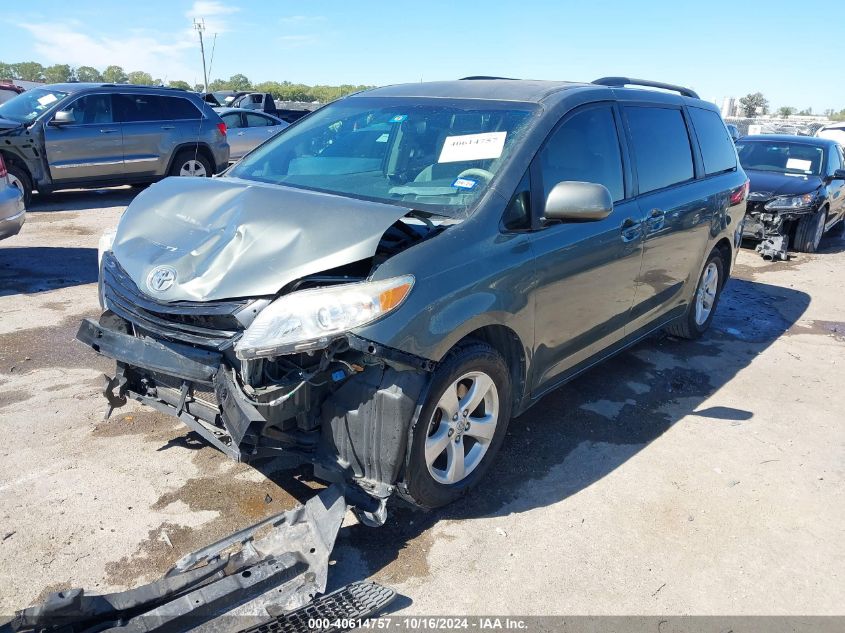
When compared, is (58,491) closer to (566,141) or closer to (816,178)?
(566,141)

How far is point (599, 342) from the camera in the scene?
4.23m

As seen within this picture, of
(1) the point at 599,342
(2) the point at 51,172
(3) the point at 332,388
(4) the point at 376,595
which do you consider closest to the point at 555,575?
(4) the point at 376,595

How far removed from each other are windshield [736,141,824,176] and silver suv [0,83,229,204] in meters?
9.04

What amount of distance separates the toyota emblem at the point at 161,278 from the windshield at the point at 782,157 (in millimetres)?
10179

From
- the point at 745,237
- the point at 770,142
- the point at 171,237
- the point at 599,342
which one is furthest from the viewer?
the point at 770,142

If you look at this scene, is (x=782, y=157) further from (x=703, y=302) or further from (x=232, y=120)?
(x=232, y=120)

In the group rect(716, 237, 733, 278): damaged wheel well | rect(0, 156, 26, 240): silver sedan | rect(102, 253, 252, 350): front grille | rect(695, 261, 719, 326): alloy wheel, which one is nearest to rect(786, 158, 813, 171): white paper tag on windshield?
rect(716, 237, 733, 278): damaged wheel well

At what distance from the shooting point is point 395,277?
9.29 feet

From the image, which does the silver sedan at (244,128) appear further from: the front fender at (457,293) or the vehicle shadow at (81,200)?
the front fender at (457,293)

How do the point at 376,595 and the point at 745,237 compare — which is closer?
the point at 376,595

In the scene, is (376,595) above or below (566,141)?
below

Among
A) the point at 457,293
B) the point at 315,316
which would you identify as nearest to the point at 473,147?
the point at 457,293

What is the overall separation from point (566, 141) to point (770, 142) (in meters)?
9.02

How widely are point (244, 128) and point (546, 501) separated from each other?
13305mm
